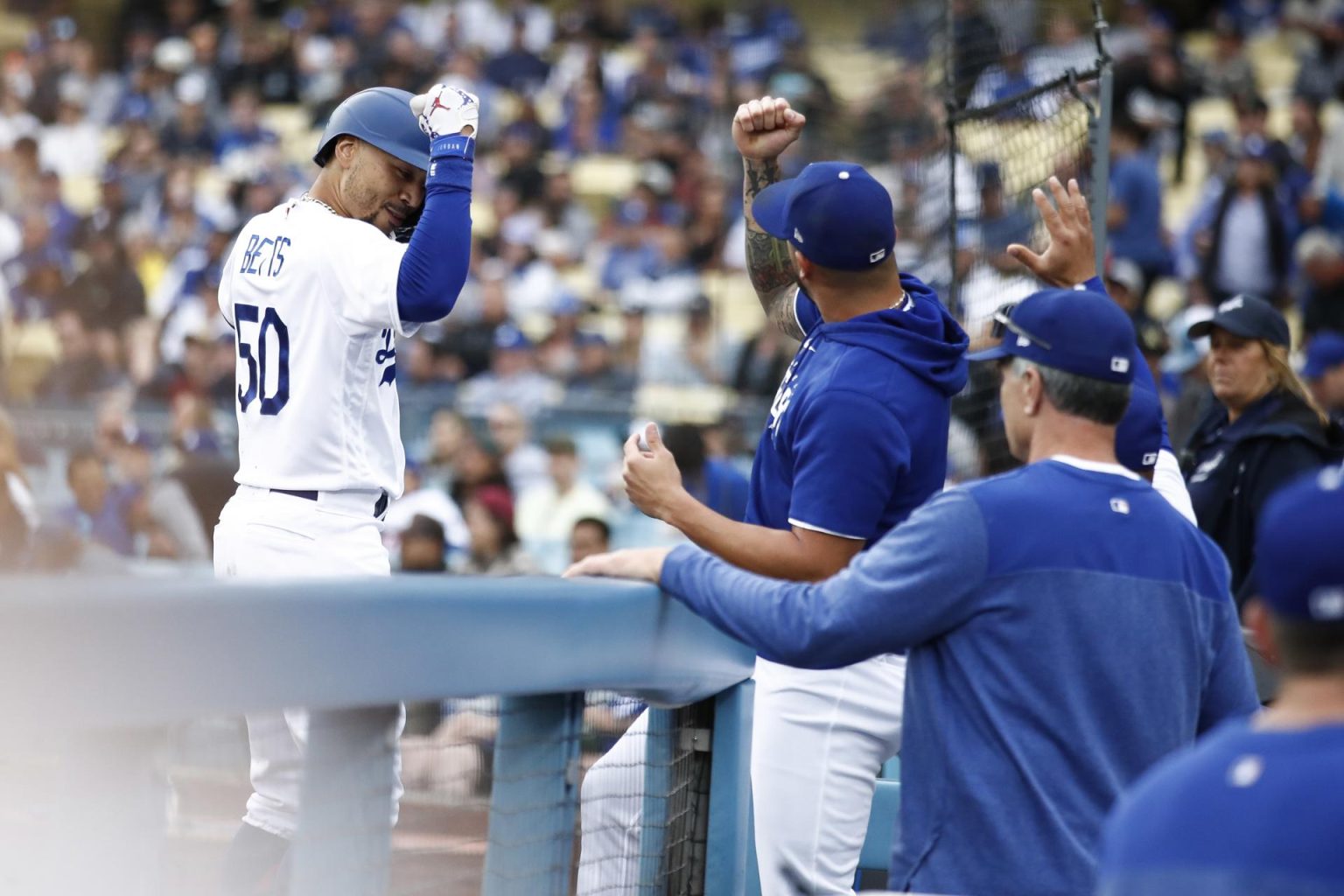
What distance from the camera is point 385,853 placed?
216 centimetres

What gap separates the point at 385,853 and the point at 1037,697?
1005mm

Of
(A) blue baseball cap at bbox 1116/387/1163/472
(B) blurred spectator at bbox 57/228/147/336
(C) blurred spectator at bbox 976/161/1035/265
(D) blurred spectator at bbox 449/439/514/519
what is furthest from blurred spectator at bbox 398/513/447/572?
(B) blurred spectator at bbox 57/228/147/336

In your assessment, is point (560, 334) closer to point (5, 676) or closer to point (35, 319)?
point (35, 319)

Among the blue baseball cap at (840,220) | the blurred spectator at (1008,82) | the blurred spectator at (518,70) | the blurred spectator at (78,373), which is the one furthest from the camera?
the blurred spectator at (518,70)

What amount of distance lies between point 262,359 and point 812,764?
1.54 metres

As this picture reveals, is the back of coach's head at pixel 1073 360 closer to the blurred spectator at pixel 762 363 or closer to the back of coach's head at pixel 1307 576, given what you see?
the back of coach's head at pixel 1307 576

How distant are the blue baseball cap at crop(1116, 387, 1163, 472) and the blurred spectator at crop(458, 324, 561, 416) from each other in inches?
310

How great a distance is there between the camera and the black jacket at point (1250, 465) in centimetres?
492

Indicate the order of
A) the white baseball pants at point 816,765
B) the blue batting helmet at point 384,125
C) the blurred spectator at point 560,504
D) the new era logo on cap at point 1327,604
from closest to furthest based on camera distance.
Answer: the new era logo on cap at point 1327,604
the white baseball pants at point 816,765
the blue batting helmet at point 384,125
the blurred spectator at point 560,504

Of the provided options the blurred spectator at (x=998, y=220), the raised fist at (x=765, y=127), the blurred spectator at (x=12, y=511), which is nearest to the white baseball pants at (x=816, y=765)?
the raised fist at (x=765, y=127)

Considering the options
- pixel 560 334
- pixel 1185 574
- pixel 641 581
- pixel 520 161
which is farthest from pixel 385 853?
pixel 520 161

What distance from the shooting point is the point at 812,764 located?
3121 millimetres

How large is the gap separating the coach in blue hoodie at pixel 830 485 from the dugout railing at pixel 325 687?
0.61 feet

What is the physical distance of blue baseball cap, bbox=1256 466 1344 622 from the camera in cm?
164
